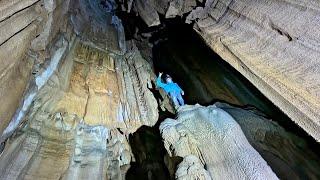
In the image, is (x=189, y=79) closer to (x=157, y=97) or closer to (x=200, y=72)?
(x=200, y=72)

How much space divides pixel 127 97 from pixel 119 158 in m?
1.63

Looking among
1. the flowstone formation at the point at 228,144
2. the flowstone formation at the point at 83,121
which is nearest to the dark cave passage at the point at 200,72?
the flowstone formation at the point at 228,144

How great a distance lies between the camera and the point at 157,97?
7.06 meters

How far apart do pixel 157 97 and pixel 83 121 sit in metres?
1.73

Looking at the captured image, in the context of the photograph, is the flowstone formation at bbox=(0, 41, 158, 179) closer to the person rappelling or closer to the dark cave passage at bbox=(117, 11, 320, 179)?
the dark cave passage at bbox=(117, 11, 320, 179)

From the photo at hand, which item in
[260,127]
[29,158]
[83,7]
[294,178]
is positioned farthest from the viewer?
[83,7]

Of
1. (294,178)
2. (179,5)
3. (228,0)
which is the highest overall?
Answer: (228,0)

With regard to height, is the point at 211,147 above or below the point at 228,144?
below

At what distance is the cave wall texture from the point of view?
3.14m

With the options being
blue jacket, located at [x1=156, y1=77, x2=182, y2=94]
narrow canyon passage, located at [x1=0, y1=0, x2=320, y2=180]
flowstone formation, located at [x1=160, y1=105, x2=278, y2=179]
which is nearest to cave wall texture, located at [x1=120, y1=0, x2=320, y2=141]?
narrow canyon passage, located at [x1=0, y1=0, x2=320, y2=180]

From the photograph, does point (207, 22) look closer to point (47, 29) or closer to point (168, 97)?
point (168, 97)

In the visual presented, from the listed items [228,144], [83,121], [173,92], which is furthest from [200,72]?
[228,144]

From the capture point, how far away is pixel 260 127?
4668 millimetres

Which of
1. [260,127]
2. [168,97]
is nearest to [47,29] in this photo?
[168,97]
